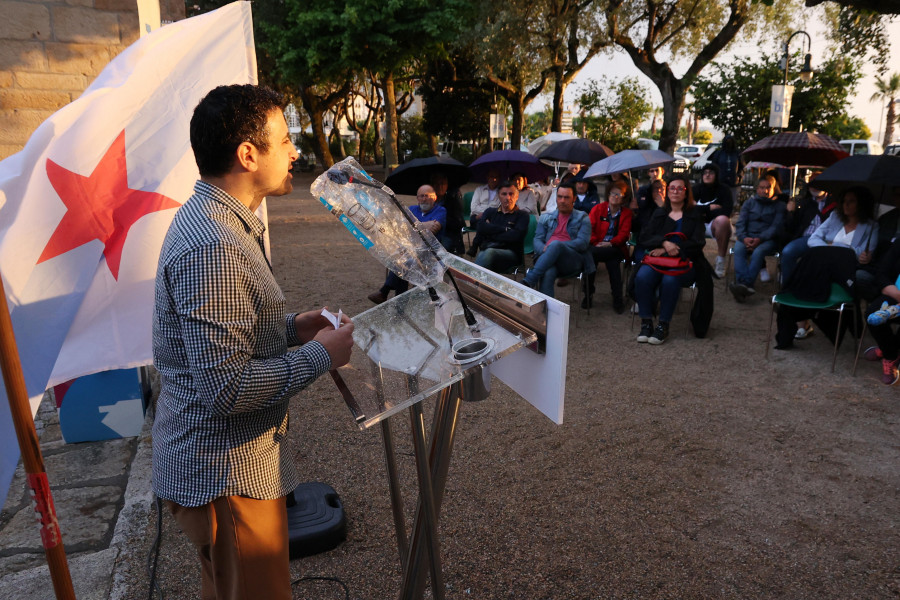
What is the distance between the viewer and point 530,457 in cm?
421

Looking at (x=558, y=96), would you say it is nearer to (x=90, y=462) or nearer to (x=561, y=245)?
(x=561, y=245)

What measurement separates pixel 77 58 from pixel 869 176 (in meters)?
6.54

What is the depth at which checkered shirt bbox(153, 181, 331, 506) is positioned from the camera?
164 cm

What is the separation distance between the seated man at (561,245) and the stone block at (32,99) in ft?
14.4

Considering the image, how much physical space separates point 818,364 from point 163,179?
5314 millimetres

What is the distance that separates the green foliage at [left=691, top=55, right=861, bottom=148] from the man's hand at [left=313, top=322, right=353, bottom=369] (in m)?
20.0

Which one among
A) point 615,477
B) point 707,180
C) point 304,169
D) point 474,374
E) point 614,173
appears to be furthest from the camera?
point 304,169

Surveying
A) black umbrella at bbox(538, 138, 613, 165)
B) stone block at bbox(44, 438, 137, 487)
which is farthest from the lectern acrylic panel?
black umbrella at bbox(538, 138, 613, 165)

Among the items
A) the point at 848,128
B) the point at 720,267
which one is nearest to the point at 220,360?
the point at 720,267

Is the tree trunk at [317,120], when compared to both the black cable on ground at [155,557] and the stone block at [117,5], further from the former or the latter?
the black cable on ground at [155,557]

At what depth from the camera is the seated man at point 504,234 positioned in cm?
755

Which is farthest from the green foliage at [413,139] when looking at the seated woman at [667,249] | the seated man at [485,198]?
the seated woman at [667,249]

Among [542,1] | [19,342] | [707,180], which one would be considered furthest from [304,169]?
[19,342]

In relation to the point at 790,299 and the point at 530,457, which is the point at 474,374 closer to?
the point at 530,457
